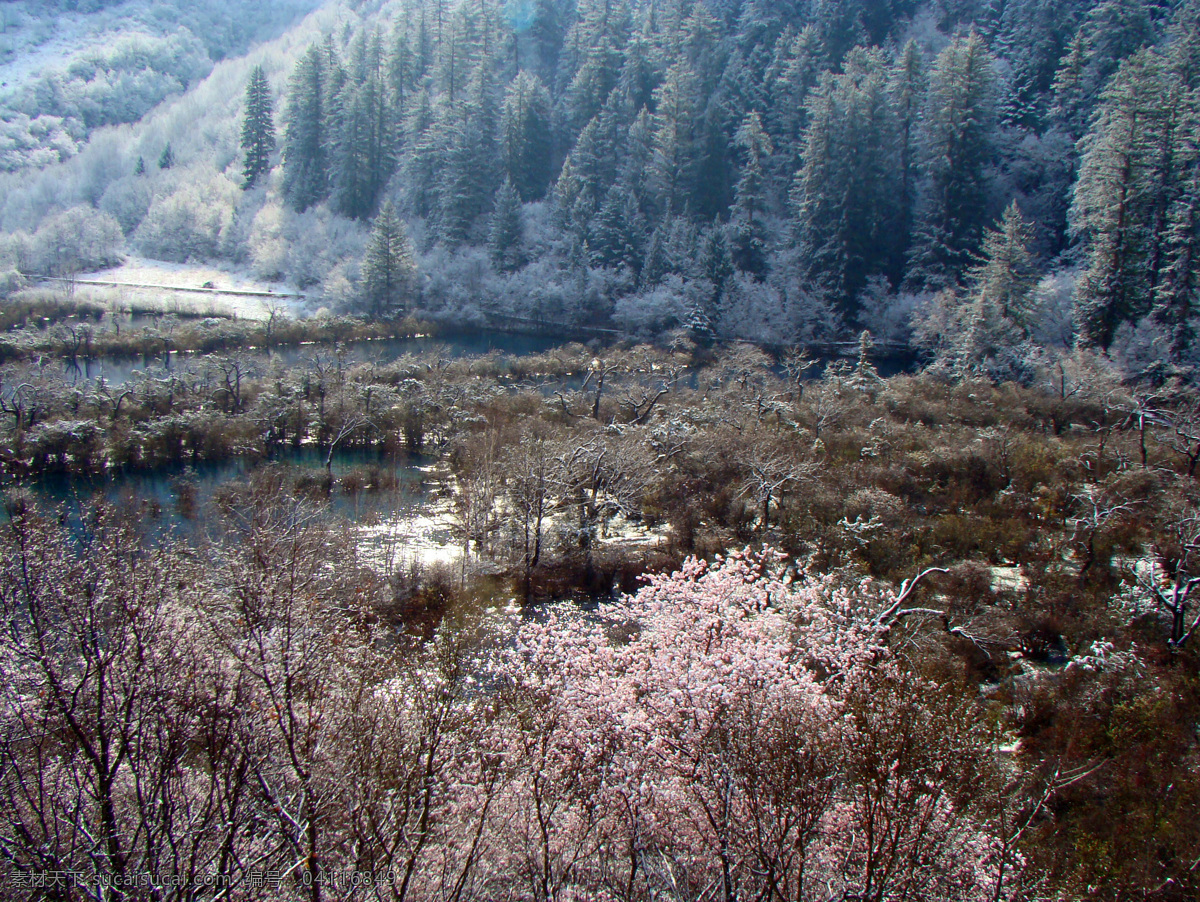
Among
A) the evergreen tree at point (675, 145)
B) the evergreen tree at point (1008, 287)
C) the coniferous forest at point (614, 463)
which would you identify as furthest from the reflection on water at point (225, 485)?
the evergreen tree at point (675, 145)

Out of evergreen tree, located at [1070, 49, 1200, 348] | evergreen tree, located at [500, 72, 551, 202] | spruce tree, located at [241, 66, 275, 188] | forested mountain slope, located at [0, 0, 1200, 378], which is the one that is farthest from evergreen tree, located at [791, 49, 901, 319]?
spruce tree, located at [241, 66, 275, 188]

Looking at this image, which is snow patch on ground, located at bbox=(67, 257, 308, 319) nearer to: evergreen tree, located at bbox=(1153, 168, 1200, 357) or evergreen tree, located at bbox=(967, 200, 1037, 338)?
evergreen tree, located at bbox=(967, 200, 1037, 338)

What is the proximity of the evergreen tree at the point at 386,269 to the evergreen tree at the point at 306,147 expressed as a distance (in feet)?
50.5

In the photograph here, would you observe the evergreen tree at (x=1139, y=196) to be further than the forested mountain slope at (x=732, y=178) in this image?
No

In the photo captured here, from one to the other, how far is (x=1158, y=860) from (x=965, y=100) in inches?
2129

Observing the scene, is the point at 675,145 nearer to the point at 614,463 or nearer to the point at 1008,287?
the point at 1008,287

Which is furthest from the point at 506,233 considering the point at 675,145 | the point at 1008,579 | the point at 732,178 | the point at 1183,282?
the point at 1008,579

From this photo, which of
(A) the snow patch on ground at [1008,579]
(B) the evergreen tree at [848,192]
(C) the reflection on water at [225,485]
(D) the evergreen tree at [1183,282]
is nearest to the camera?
(A) the snow patch on ground at [1008,579]

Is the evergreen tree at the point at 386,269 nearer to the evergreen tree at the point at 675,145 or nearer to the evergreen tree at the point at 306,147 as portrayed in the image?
the evergreen tree at the point at 306,147

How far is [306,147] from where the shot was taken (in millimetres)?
68562

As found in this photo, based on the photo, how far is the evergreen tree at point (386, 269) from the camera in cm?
5578

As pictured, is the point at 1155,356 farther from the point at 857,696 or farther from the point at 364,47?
the point at 364,47

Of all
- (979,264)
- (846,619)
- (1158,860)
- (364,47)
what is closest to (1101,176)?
(979,264)

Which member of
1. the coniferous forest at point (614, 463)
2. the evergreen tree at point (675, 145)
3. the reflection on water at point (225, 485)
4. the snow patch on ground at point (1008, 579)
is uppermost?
the evergreen tree at point (675, 145)
